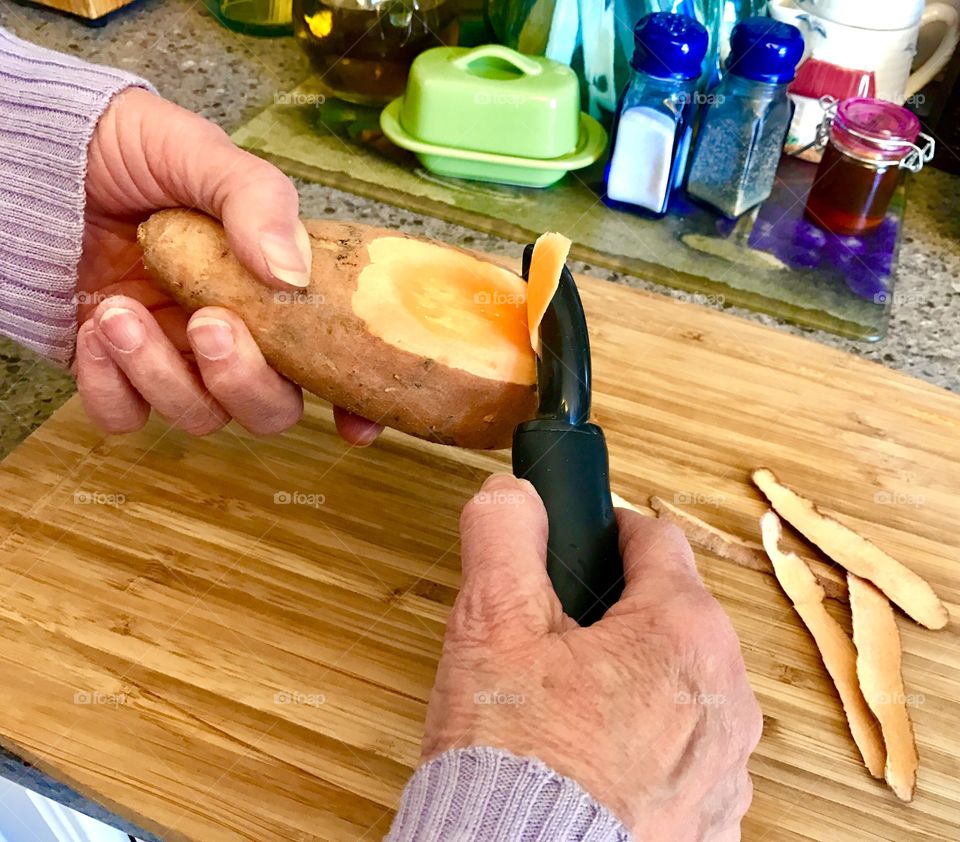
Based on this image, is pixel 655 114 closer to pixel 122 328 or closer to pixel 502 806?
pixel 122 328

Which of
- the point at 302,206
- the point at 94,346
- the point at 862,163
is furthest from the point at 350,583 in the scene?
the point at 862,163

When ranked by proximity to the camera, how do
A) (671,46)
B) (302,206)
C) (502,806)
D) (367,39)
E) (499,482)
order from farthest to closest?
1. (367,39)
2. (302,206)
3. (671,46)
4. (499,482)
5. (502,806)

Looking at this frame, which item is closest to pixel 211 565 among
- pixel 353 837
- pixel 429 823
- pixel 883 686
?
pixel 353 837

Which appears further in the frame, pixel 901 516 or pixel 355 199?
pixel 355 199

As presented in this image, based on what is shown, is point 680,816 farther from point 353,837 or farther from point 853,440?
point 853,440

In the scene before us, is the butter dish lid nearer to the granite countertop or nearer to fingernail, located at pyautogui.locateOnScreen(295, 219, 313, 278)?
the granite countertop

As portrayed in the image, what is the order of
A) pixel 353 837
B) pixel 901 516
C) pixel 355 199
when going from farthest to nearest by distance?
pixel 355 199, pixel 901 516, pixel 353 837

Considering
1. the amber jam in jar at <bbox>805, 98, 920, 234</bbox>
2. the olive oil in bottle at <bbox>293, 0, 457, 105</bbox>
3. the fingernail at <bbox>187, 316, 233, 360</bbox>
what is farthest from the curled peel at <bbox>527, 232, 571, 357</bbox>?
the olive oil in bottle at <bbox>293, 0, 457, 105</bbox>
